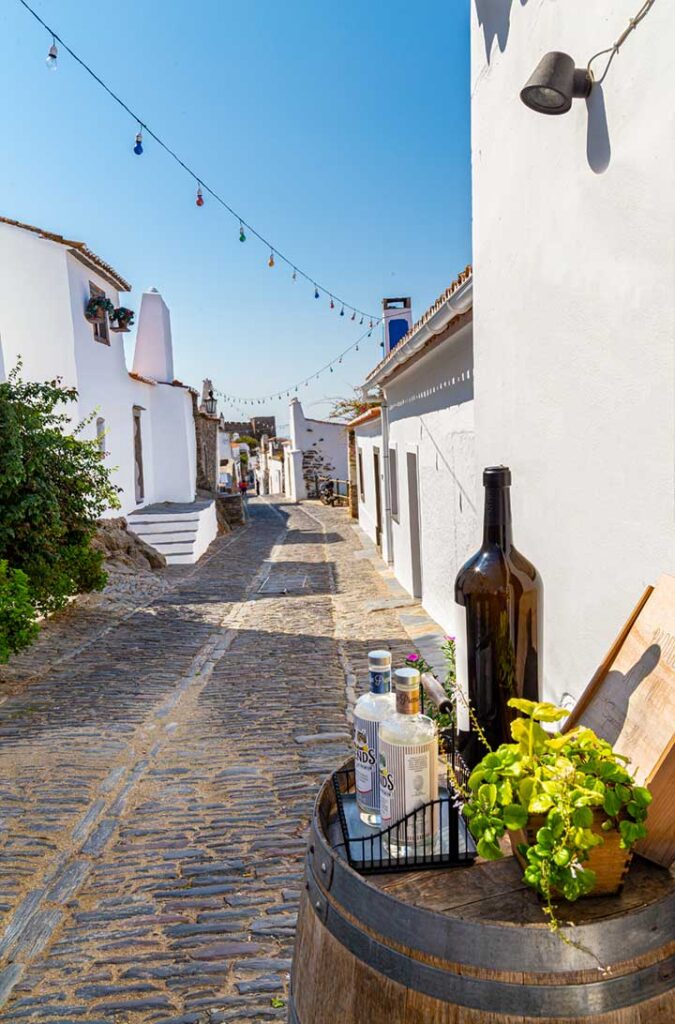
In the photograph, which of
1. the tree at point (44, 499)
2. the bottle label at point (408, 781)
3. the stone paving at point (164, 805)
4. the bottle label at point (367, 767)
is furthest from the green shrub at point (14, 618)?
the bottle label at point (408, 781)

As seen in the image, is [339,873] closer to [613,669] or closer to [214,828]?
[613,669]

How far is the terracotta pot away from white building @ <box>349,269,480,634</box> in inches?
104

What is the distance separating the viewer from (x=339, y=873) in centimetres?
136

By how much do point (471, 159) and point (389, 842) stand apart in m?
3.26

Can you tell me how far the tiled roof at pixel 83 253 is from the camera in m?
11.8

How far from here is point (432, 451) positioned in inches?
306

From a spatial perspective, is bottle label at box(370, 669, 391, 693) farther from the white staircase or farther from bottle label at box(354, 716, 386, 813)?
the white staircase

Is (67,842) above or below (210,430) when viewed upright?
below

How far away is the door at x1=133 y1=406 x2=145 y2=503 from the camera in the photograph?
16.9 metres

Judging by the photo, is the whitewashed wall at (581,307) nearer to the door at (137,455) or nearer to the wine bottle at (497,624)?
the wine bottle at (497,624)

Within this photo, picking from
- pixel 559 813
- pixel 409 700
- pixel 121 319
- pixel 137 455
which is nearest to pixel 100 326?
pixel 121 319

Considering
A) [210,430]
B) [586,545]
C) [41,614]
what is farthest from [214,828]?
[210,430]

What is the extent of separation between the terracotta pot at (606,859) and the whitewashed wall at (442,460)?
12.4 feet

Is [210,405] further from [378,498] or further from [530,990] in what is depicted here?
[530,990]
